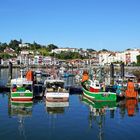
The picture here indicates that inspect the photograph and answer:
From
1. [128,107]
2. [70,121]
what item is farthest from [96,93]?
[70,121]

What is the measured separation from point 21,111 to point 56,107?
3555 mm

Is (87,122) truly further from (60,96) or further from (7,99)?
Answer: (7,99)

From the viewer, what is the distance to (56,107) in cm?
3319

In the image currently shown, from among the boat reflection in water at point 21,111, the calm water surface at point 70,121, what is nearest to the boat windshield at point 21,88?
the boat reflection in water at point 21,111

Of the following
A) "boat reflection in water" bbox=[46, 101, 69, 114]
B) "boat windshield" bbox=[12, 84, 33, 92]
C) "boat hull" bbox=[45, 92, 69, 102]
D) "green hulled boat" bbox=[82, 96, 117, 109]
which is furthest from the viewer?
"boat windshield" bbox=[12, 84, 33, 92]

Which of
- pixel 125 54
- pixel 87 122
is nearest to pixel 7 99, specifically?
pixel 87 122

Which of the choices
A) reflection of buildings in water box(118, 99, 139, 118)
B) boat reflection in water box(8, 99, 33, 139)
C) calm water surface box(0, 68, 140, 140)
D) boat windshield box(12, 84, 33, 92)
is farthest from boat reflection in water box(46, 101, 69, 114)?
reflection of buildings in water box(118, 99, 139, 118)

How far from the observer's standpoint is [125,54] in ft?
562

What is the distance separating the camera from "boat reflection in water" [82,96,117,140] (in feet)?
85.4

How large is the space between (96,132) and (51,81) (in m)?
17.3

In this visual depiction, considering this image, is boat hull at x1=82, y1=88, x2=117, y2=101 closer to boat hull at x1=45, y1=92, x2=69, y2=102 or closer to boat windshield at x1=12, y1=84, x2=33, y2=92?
boat hull at x1=45, y1=92, x2=69, y2=102

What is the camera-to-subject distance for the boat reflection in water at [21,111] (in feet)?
82.2

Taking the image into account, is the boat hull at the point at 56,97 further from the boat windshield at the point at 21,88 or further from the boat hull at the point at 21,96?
the boat windshield at the point at 21,88

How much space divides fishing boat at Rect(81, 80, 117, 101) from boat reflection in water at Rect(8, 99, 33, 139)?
239 inches
